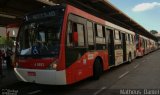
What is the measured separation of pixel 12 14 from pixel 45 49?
865cm

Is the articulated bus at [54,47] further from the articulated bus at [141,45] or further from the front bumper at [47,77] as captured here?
the articulated bus at [141,45]

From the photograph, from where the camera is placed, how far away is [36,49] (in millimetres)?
8281

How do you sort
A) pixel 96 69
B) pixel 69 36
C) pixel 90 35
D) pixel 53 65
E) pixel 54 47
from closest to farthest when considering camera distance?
pixel 53 65, pixel 54 47, pixel 69 36, pixel 90 35, pixel 96 69

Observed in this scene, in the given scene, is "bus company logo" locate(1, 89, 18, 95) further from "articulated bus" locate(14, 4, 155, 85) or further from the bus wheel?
the bus wheel

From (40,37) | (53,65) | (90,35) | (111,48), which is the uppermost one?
(90,35)

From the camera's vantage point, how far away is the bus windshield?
8.04 m

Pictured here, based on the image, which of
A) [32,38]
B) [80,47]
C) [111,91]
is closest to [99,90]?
[111,91]

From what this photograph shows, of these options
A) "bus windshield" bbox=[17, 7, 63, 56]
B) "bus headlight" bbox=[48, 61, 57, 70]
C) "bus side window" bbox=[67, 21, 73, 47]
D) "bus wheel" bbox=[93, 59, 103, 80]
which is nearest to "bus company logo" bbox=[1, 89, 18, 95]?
"bus windshield" bbox=[17, 7, 63, 56]

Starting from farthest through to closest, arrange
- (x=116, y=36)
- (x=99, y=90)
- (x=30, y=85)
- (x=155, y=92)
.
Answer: (x=116, y=36) → (x=30, y=85) → (x=99, y=90) → (x=155, y=92)

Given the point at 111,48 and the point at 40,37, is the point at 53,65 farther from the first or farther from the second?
the point at 111,48

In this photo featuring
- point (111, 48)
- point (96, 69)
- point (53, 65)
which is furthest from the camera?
point (111, 48)

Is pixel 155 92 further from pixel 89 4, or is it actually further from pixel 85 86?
pixel 89 4

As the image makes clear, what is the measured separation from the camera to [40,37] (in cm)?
836

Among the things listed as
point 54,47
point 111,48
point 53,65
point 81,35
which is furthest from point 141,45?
point 53,65
